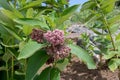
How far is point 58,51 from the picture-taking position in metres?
1.07

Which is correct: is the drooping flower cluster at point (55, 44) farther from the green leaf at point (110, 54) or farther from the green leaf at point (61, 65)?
the green leaf at point (110, 54)

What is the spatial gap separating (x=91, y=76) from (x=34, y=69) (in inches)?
69.2

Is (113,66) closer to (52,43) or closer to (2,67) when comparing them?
(2,67)

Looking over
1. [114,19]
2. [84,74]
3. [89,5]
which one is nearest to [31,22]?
[89,5]

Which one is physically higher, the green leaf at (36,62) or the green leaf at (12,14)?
the green leaf at (12,14)

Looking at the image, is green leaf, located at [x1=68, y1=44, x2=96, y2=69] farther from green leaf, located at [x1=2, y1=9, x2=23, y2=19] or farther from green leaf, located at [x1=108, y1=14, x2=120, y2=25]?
green leaf, located at [x1=108, y1=14, x2=120, y2=25]

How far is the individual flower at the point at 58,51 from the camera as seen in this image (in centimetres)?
107

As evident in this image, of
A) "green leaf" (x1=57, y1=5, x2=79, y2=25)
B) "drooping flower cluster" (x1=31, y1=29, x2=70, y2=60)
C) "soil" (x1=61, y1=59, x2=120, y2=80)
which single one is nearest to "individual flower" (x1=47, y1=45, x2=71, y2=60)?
"drooping flower cluster" (x1=31, y1=29, x2=70, y2=60)

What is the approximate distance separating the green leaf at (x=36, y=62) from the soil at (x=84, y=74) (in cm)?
A: 159

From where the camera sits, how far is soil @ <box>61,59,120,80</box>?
9.06 feet

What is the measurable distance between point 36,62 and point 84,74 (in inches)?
69.1

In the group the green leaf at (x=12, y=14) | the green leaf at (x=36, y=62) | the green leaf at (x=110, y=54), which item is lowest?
the green leaf at (x=110, y=54)

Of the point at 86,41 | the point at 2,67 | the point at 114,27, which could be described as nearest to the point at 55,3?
the point at 2,67

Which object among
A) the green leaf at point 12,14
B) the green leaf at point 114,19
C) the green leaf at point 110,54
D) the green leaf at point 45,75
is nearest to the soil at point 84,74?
the green leaf at point 110,54
